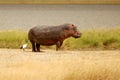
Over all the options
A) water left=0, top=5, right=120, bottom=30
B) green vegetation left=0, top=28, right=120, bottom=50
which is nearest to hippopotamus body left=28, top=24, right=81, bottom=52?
green vegetation left=0, top=28, right=120, bottom=50

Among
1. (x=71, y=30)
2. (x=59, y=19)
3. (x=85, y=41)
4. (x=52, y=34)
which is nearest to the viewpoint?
(x=52, y=34)

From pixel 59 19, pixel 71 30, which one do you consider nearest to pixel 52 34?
pixel 71 30

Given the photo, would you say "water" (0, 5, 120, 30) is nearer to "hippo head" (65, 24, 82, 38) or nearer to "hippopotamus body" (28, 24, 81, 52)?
"hippo head" (65, 24, 82, 38)

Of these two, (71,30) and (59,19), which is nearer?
(71,30)

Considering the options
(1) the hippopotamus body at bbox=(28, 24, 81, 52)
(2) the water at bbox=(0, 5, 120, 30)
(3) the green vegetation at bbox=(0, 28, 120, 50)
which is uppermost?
(1) the hippopotamus body at bbox=(28, 24, 81, 52)

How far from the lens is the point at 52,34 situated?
59.9 ft

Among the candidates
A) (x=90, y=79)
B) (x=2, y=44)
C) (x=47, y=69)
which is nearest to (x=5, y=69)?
(x=47, y=69)

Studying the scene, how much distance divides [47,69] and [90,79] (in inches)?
66.1

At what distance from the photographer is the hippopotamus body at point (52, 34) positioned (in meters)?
18.2

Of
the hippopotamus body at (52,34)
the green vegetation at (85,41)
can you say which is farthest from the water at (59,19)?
the hippopotamus body at (52,34)

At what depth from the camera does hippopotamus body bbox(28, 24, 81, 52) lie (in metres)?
18.2

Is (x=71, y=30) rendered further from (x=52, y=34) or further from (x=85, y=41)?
(x=85, y=41)

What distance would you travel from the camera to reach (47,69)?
12.5 m

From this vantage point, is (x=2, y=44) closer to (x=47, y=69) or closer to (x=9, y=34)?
(x=9, y=34)
